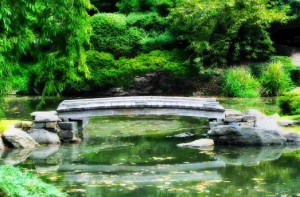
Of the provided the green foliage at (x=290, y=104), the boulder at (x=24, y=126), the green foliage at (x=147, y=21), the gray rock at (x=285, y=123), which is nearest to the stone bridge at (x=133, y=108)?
the boulder at (x=24, y=126)

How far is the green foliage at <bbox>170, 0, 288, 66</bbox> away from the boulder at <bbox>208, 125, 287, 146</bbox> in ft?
37.0

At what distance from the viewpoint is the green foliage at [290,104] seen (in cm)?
1554

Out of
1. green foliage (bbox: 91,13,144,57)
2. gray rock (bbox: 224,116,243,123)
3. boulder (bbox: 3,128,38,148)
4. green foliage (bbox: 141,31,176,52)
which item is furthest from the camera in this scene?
green foliage (bbox: 141,31,176,52)

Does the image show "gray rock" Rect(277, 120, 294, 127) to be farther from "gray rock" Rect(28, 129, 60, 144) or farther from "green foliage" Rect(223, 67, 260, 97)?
"green foliage" Rect(223, 67, 260, 97)

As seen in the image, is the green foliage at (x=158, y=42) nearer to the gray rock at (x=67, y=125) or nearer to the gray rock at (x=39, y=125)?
the gray rock at (x=67, y=125)

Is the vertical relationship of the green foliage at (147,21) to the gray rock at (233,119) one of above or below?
above

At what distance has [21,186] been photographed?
7.13m

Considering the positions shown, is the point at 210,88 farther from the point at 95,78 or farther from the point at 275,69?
the point at 95,78

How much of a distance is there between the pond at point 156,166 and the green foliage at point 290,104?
214cm

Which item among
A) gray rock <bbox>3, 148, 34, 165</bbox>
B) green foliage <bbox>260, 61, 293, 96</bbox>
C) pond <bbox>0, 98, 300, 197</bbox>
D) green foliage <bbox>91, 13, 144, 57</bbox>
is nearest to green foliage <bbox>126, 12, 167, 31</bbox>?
green foliage <bbox>91, 13, 144, 57</bbox>

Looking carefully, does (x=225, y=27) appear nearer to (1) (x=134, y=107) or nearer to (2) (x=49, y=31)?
(1) (x=134, y=107)

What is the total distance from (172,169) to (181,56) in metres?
15.0

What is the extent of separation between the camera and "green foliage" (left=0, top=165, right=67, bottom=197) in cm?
662

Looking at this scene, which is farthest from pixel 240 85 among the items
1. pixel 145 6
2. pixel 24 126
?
pixel 24 126
